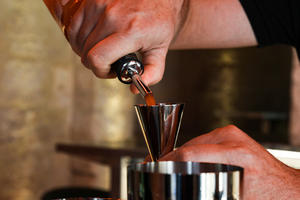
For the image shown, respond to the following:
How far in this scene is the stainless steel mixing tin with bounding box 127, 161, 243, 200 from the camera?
0.33m

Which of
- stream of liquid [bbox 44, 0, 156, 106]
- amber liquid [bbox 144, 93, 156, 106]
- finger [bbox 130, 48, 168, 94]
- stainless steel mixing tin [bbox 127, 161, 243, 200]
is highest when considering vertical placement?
stream of liquid [bbox 44, 0, 156, 106]

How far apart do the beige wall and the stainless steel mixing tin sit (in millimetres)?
3276

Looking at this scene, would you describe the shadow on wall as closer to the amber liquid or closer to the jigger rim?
the amber liquid

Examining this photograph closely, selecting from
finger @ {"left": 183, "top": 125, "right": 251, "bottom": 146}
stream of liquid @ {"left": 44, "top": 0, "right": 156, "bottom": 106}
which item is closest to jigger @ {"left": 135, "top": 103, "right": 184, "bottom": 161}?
finger @ {"left": 183, "top": 125, "right": 251, "bottom": 146}

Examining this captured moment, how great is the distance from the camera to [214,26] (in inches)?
46.5

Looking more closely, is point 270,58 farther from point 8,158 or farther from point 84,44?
point 84,44

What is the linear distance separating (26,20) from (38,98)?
656 mm

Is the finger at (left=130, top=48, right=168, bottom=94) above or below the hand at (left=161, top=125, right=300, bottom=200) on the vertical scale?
above

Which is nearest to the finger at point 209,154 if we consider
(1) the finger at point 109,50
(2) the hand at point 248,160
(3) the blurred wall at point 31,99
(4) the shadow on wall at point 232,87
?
(2) the hand at point 248,160

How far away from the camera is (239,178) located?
0.36 metres

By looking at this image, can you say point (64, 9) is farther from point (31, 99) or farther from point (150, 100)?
point (31, 99)

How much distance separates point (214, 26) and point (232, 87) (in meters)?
3.80

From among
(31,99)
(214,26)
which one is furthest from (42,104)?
(214,26)

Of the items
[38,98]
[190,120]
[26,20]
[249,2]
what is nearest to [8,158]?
[38,98]
